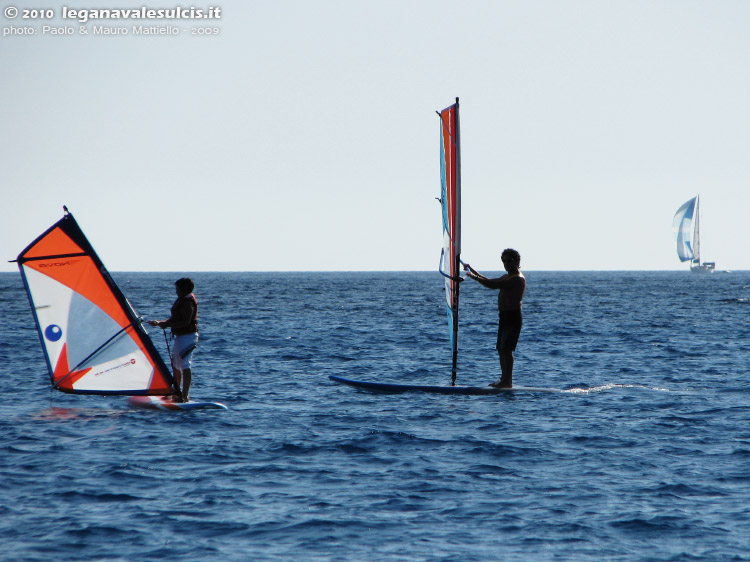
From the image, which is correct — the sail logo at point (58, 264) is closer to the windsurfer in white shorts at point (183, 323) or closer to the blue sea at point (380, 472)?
the windsurfer in white shorts at point (183, 323)

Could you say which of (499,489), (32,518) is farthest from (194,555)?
(499,489)

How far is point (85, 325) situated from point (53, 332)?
1.66 feet

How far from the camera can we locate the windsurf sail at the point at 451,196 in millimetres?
14430

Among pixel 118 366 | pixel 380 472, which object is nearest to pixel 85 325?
pixel 118 366

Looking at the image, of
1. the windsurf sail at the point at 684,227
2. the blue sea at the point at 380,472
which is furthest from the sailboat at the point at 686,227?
the blue sea at the point at 380,472

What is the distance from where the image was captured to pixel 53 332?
1354cm

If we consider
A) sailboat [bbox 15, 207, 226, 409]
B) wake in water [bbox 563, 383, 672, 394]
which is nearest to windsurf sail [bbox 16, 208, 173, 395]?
sailboat [bbox 15, 207, 226, 409]

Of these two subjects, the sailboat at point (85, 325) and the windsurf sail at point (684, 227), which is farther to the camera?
the windsurf sail at point (684, 227)

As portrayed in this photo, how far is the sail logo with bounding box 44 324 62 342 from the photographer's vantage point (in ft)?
44.3

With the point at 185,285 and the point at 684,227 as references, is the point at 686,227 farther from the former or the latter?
the point at 185,285

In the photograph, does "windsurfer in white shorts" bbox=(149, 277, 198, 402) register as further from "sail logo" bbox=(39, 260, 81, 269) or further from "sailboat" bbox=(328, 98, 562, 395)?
"sailboat" bbox=(328, 98, 562, 395)

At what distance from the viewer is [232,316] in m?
44.2

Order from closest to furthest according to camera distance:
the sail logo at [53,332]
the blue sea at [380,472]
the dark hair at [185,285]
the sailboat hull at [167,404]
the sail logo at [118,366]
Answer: the blue sea at [380,472] → the dark hair at [185,285] → the sail logo at [53,332] → the sailboat hull at [167,404] → the sail logo at [118,366]

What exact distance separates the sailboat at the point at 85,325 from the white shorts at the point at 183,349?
1.46 ft
